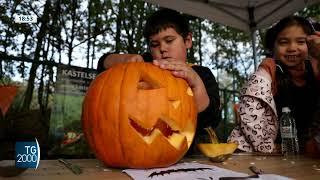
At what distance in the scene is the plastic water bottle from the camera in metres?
1.25

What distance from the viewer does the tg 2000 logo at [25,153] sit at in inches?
24.7

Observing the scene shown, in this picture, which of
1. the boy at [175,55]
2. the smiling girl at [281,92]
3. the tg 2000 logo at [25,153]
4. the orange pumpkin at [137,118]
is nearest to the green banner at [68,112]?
the boy at [175,55]

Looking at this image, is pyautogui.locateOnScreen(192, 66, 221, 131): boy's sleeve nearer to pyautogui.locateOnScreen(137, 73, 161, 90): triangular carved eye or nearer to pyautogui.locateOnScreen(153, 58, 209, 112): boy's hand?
pyautogui.locateOnScreen(153, 58, 209, 112): boy's hand

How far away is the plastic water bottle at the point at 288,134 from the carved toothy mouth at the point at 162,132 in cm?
59

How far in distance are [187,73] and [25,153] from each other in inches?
20.2

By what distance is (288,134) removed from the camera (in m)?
1.25

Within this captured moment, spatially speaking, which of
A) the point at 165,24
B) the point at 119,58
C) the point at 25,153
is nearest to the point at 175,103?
the point at 25,153

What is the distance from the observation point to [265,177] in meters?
0.68

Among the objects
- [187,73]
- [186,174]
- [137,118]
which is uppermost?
[187,73]

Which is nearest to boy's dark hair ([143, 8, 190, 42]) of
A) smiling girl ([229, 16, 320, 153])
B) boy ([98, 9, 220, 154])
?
boy ([98, 9, 220, 154])

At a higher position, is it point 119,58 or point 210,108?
point 119,58

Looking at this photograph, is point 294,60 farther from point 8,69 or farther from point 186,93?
point 8,69

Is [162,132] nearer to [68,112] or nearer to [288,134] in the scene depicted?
[288,134]

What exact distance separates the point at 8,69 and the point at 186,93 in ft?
7.87
